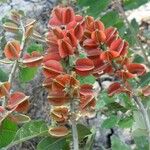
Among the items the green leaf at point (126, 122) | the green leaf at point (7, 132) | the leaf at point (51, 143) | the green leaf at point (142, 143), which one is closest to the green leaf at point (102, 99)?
the green leaf at point (126, 122)

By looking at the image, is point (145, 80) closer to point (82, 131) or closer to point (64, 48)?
point (82, 131)

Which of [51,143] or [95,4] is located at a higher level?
[95,4]

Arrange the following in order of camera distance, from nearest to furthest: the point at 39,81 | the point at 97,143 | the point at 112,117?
1. the point at 112,117
2. the point at 39,81
3. the point at 97,143

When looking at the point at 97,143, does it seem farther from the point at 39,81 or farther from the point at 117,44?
the point at 117,44

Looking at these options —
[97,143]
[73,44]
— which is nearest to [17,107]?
[73,44]

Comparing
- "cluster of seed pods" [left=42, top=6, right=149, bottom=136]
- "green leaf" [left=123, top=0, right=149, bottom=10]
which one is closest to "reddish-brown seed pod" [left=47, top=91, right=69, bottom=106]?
"cluster of seed pods" [left=42, top=6, right=149, bottom=136]

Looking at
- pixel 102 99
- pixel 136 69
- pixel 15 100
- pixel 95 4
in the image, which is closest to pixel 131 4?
pixel 95 4

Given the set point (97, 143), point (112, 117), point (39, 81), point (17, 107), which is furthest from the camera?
point (97, 143)

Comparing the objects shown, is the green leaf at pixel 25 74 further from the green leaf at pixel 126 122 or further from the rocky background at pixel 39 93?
the rocky background at pixel 39 93
